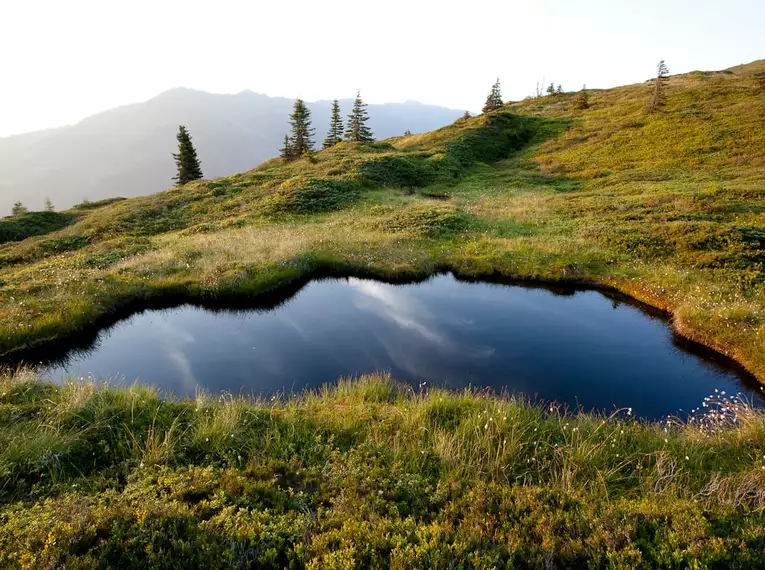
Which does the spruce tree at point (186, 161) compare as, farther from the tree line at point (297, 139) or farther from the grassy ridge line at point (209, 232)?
the grassy ridge line at point (209, 232)

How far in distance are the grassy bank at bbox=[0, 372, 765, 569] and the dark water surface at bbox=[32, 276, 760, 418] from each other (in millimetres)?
1843

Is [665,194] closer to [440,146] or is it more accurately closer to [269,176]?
[440,146]

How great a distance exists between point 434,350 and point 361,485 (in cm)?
647

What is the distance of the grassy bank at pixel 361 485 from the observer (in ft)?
12.7

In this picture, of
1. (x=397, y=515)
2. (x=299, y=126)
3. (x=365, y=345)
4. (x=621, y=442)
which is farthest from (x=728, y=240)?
(x=299, y=126)

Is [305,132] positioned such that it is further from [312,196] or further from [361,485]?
[361,485]

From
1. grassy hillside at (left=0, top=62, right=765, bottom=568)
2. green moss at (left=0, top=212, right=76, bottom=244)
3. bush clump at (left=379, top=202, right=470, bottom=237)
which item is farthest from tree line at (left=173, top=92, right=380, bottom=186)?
grassy hillside at (left=0, top=62, right=765, bottom=568)

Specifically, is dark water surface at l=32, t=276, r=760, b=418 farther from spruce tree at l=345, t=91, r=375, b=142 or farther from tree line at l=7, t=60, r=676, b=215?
spruce tree at l=345, t=91, r=375, b=142

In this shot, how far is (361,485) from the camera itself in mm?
5098

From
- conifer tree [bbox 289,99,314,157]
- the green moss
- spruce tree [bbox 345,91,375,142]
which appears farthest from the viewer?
spruce tree [bbox 345,91,375,142]

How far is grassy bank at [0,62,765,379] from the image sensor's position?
13.7 meters

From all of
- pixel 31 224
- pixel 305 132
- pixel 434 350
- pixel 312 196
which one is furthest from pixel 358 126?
pixel 434 350

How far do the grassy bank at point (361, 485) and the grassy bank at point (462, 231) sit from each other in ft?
21.5

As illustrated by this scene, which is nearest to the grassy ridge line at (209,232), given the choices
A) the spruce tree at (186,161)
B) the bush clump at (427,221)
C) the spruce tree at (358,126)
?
the bush clump at (427,221)
